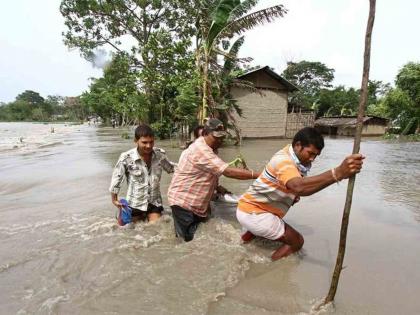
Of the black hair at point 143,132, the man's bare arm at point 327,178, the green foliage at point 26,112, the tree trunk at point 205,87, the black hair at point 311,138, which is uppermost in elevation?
the tree trunk at point 205,87

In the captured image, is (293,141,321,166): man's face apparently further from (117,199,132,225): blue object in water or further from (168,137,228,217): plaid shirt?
(117,199,132,225): blue object in water

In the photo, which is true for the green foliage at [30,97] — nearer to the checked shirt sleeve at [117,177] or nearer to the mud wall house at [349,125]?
the mud wall house at [349,125]

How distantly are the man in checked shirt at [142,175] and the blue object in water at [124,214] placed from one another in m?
0.05

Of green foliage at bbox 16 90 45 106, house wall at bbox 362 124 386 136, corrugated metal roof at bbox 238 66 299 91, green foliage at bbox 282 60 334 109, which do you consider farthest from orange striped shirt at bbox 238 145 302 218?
green foliage at bbox 16 90 45 106

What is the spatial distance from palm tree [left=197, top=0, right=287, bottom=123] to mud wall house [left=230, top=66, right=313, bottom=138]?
7732mm

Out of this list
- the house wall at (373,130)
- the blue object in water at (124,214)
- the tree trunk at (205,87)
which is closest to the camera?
the blue object in water at (124,214)

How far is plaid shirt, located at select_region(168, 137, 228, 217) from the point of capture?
381 cm

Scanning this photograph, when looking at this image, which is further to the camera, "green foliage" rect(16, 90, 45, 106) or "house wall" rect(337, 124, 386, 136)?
"green foliage" rect(16, 90, 45, 106)

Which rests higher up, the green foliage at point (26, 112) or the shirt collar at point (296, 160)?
the shirt collar at point (296, 160)

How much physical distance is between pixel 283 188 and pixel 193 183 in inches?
45.5

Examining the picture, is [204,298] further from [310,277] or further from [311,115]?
[311,115]

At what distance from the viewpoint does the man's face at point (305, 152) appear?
291 cm

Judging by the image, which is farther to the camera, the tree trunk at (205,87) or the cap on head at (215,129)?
the tree trunk at (205,87)

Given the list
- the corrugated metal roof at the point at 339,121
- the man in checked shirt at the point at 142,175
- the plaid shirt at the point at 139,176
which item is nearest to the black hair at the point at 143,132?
the man in checked shirt at the point at 142,175
